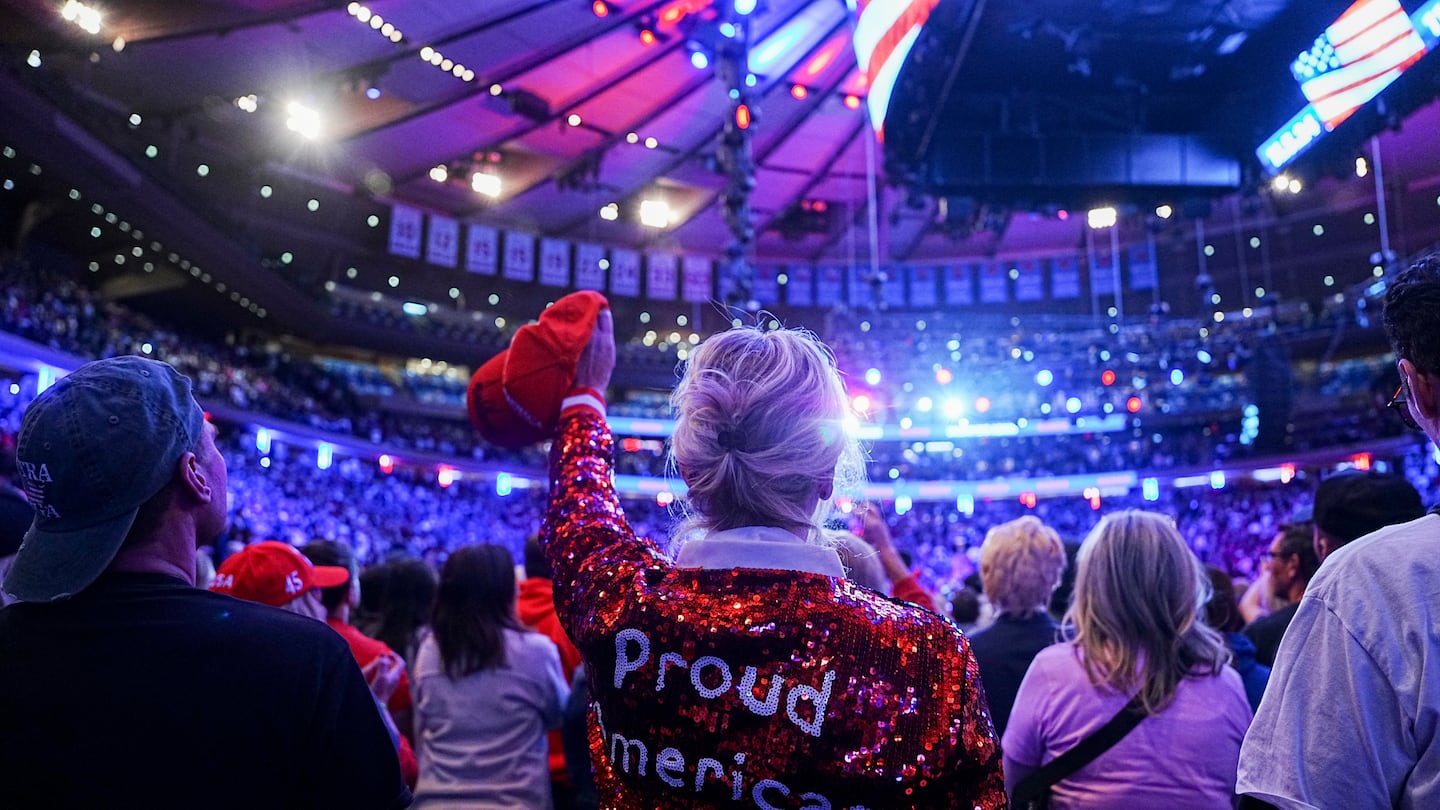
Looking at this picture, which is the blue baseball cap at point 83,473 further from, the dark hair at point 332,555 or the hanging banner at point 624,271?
the hanging banner at point 624,271

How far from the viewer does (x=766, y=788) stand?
112 centimetres

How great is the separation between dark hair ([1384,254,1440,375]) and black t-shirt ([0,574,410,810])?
1.43 meters

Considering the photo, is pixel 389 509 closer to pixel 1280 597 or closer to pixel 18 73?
pixel 18 73

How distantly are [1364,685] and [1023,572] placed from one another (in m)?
1.59

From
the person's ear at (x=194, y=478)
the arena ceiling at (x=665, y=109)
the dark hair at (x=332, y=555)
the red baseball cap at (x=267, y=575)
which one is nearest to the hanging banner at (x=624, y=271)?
the arena ceiling at (x=665, y=109)

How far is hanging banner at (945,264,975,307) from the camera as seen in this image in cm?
3030

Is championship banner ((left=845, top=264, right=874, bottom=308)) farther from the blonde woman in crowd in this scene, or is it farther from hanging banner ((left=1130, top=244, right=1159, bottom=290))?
the blonde woman in crowd

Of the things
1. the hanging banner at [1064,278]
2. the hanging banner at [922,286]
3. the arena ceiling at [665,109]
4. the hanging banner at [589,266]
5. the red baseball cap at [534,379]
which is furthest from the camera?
the hanging banner at [922,286]

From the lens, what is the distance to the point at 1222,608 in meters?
3.23

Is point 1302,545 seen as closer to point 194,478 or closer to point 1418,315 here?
point 1418,315

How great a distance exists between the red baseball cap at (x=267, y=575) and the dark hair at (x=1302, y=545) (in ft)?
9.87

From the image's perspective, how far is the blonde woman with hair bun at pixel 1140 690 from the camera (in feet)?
6.72

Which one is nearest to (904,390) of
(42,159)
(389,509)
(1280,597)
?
(389,509)

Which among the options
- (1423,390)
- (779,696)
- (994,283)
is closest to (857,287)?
(994,283)
